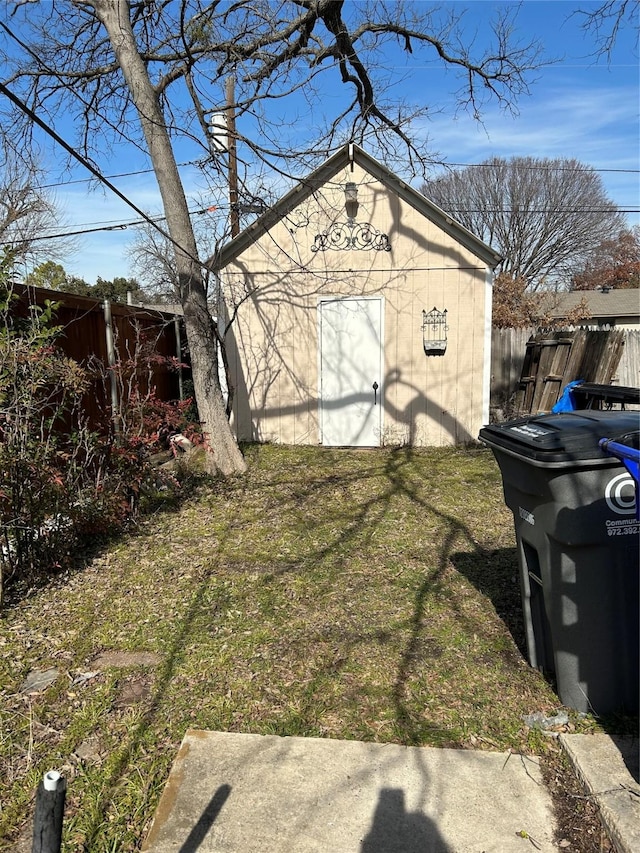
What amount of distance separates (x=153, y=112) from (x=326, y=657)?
623 cm

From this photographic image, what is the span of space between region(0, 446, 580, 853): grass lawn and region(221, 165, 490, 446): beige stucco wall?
145 inches

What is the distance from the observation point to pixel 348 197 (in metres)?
8.83

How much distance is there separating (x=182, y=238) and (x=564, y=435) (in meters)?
5.62

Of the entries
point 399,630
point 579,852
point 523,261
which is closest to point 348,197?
point 399,630

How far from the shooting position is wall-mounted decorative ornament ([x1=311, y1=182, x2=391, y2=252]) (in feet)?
29.6

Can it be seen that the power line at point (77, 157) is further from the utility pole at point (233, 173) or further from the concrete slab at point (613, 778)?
the concrete slab at point (613, 778)

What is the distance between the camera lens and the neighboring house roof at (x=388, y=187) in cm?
873

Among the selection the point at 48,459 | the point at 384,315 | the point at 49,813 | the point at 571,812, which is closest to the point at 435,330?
the point at 384,315

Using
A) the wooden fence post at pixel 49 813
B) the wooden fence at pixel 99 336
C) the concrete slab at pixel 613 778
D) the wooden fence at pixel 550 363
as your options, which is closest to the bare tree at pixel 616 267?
the wooden fence at pixel 550 363

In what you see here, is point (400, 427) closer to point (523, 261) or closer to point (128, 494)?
point (128, 494)

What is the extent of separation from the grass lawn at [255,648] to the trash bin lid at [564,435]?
1.23 meters

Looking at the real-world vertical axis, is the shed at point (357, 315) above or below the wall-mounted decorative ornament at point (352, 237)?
below

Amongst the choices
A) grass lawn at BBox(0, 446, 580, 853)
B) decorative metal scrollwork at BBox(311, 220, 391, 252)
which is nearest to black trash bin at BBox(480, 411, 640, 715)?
grass lawn at BBox(0, 446, 580, 853)

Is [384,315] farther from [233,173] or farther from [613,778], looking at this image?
[613,778]
